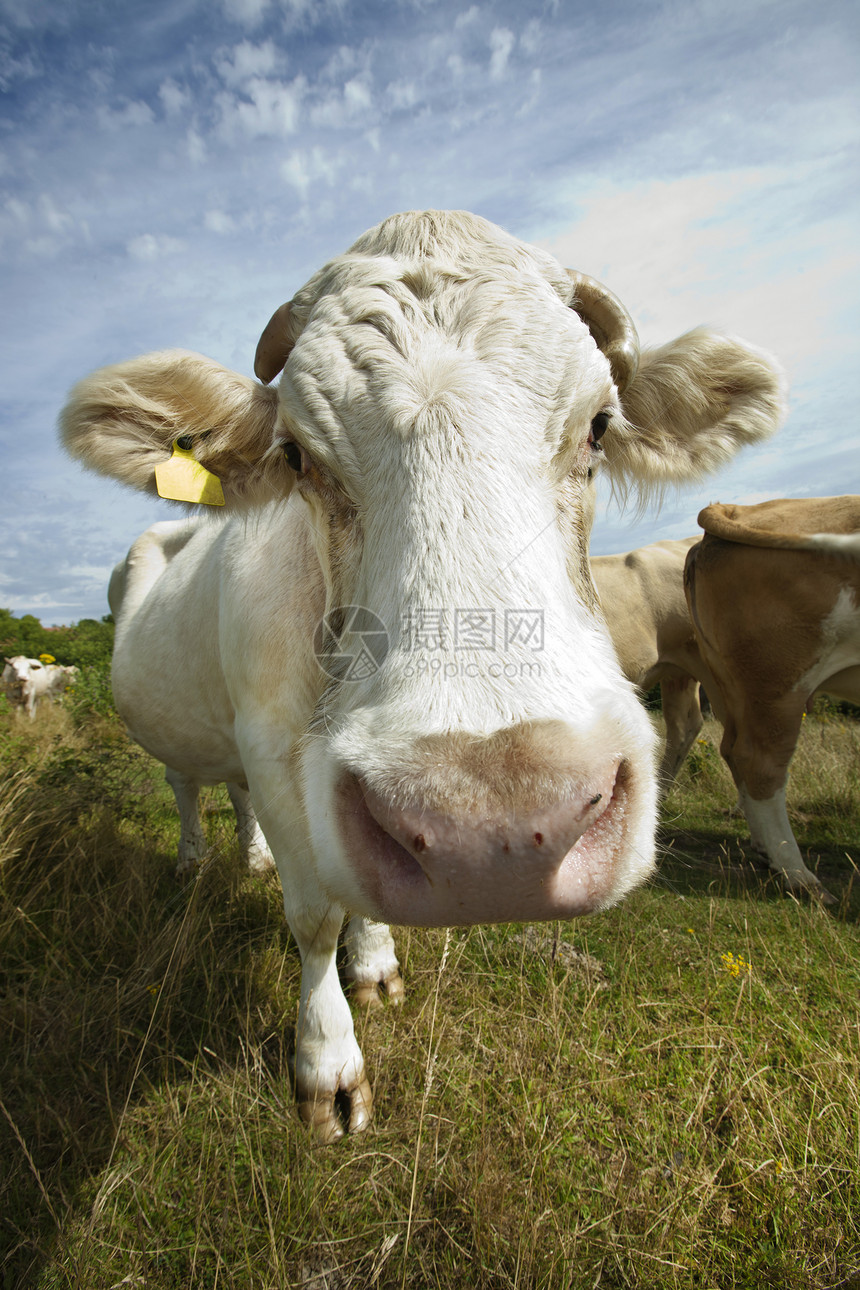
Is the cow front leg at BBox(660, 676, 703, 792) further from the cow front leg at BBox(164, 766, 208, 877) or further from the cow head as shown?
the cow head

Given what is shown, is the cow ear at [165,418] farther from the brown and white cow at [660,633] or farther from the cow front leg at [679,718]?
the cow front leg at [679,718]

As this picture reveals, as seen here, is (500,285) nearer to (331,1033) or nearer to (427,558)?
(427,558)

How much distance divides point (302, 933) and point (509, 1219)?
42.9 inches

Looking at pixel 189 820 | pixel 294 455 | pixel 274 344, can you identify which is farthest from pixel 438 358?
pixel 189 820

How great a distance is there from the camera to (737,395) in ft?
9.39

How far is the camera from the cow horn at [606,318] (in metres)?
2.22

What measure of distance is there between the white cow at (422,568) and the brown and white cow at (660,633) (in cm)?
404

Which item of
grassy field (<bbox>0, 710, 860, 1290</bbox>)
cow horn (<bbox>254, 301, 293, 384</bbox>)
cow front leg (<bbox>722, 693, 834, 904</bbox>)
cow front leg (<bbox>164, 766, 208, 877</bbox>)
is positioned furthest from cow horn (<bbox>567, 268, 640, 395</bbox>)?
cow front leg (<bbox>164, 766, 208, 877</bbox>)

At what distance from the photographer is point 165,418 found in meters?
Result: 2.41

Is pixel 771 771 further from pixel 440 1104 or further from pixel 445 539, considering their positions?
pixel 445 539

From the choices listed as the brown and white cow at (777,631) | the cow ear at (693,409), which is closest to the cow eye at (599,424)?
the cow ear at (693,409)

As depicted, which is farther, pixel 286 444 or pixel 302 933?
pixel 302 933

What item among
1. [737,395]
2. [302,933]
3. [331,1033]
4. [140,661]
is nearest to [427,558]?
[302,933]

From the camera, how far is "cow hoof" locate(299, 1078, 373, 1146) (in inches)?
83.1
